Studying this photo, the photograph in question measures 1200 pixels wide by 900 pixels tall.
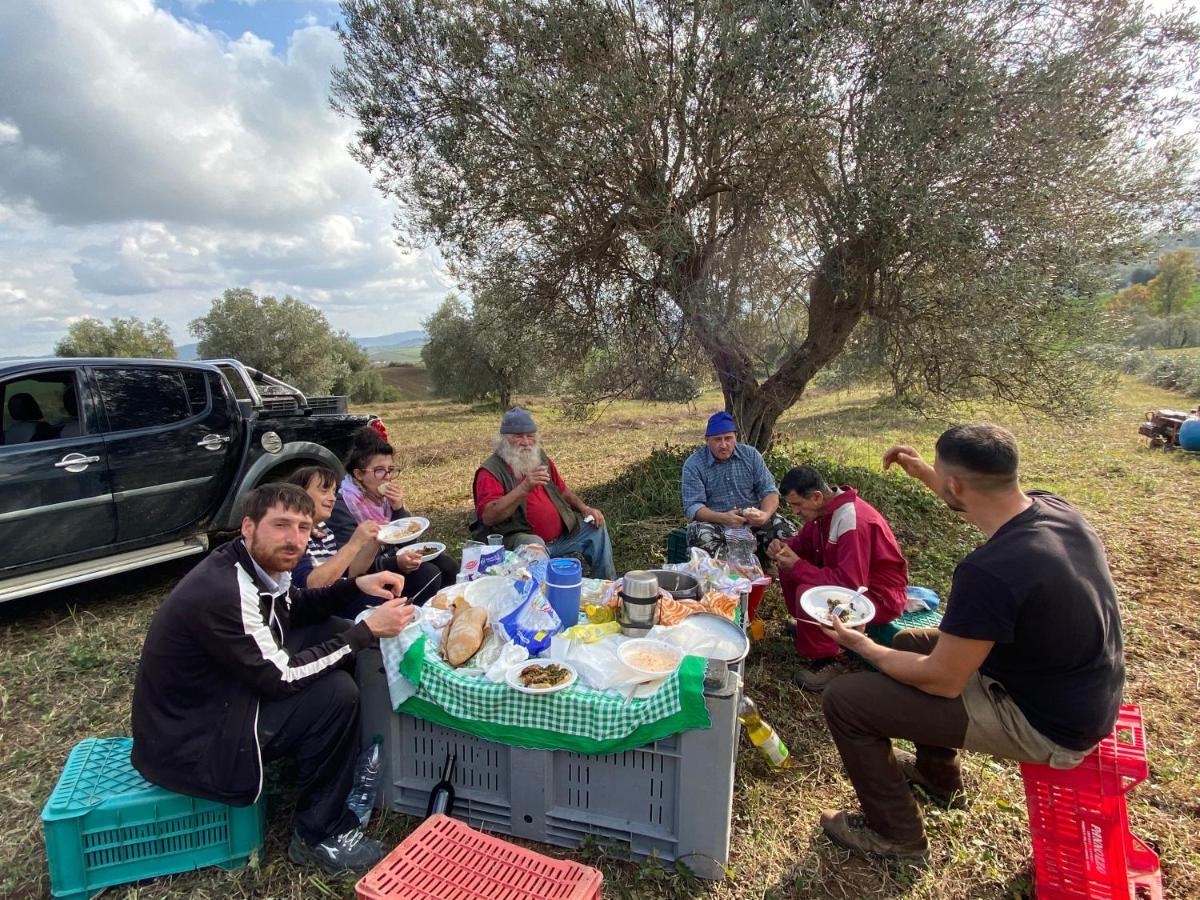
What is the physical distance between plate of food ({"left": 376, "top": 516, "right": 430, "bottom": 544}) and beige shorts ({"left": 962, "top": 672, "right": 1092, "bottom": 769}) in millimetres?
2707

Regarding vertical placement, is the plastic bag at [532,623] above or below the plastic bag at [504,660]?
Result: above

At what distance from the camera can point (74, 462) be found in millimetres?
4105

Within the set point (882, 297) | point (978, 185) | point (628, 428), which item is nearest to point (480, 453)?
point (628, 428)

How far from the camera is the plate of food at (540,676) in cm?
215

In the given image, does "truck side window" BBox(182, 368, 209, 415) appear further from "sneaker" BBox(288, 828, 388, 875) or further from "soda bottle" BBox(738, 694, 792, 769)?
"soda bottle" BBox(738, 694, 792, 769)

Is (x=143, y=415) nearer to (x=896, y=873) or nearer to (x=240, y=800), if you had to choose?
(x=240, y=800)

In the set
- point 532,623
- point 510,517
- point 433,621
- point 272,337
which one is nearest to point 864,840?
point 532,623

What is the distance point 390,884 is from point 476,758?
57 centimetres

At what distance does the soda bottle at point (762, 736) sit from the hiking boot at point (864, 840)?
13.3 inches

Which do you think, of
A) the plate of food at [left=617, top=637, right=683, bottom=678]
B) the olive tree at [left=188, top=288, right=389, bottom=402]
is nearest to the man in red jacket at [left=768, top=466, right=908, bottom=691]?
the plate of food at [left=617, top=637, right=683, bottom=678]

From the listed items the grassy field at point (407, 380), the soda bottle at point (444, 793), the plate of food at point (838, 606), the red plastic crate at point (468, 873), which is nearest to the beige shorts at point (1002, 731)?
the plate of food at point (838, 606)

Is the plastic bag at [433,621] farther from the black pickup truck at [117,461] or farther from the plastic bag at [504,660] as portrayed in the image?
the black pickup truck at [117,461]

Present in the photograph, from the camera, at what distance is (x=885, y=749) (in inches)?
91.4

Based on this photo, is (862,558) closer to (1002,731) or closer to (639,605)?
(1002,731)
